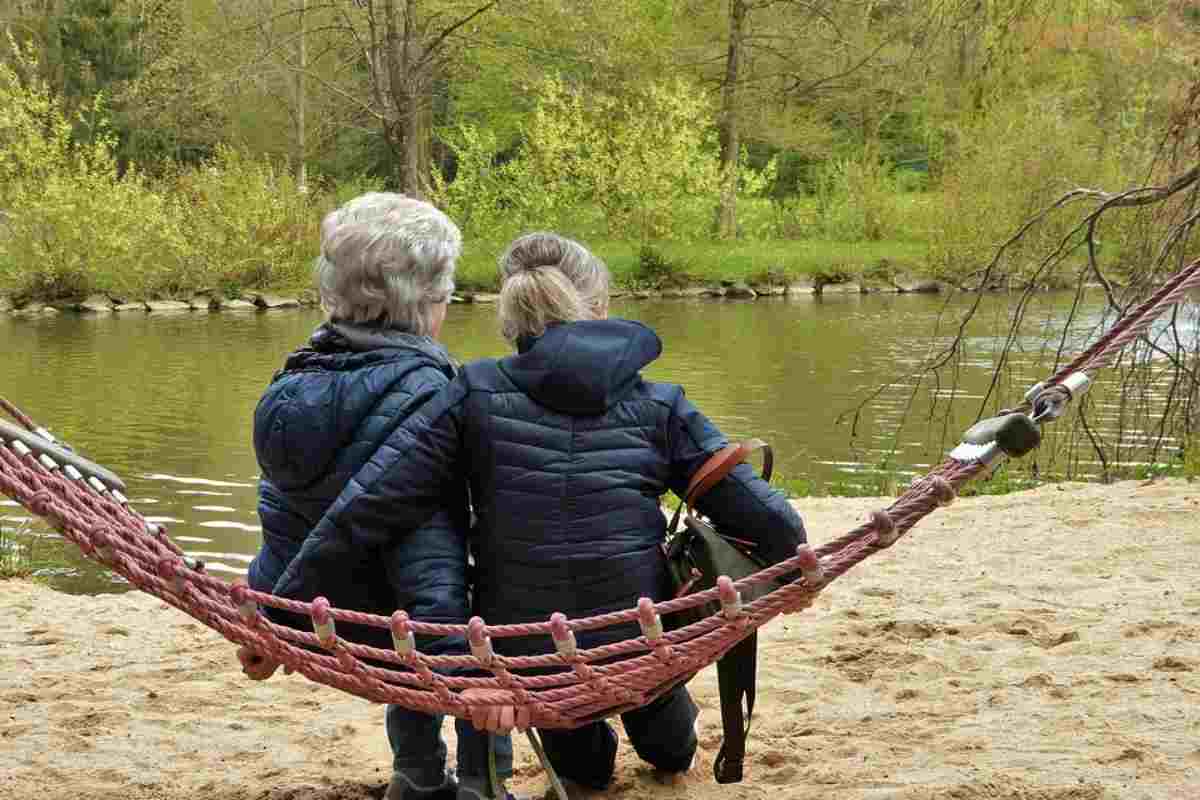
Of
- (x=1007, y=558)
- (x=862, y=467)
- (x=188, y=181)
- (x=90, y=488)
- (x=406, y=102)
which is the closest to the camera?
(x=90, y=488)

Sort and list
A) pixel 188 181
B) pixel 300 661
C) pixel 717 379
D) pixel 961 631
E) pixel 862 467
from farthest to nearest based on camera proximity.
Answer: pixel 188 181
pixel 717 379
pixel 862 467
pixel 961 631
pixel 300 661

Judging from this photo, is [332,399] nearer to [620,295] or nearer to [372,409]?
[372,409]

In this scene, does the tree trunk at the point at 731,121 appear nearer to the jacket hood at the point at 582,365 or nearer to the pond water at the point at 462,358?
the pond water at the point at 462,358

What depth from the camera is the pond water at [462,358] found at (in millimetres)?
8258

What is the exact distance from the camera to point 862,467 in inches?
350

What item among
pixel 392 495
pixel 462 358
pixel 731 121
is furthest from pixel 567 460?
pixel 731 121

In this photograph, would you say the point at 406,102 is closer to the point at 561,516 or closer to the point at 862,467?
the point at 862,467

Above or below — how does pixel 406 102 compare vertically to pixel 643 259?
above

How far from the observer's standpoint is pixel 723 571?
2.48 metres

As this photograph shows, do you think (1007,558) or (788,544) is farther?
(1007,558)

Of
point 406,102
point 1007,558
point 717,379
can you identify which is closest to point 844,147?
point 406,102

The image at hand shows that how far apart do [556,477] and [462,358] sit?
13280 mm

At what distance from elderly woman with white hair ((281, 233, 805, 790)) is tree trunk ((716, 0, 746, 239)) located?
23.8 meters

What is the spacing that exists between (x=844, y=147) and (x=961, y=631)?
1146 inches
